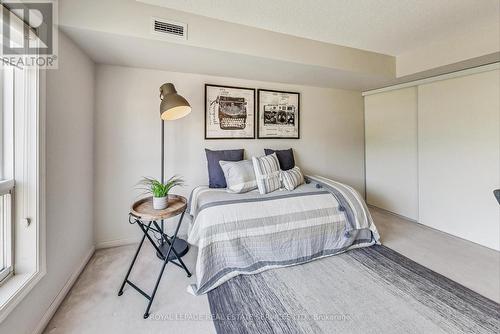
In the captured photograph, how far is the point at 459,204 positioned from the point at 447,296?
5.37 feet

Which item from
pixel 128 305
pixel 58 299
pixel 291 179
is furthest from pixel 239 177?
pixel 58 299

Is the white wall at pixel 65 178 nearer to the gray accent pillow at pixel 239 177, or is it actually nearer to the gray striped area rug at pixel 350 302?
the gray striped area rug at pixel 350 302

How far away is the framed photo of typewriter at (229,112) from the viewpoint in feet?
9.70

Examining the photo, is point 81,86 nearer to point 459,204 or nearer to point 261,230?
point 261,230

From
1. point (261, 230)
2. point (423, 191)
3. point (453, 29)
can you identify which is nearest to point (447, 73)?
point (453, 29)

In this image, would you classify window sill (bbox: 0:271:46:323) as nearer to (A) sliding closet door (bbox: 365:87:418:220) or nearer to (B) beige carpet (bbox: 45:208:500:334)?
(B) beige carpet (bbox: 45:208:500:334)

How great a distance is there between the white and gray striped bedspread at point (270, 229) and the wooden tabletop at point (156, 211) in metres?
0.22

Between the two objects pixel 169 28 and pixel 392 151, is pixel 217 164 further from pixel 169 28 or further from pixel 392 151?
pixel 392 151

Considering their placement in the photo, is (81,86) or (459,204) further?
(459,204)

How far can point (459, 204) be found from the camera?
9.16 ft

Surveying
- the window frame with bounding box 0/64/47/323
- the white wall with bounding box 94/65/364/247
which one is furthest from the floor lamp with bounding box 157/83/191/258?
the window frame with bounding box 0/64/47/323

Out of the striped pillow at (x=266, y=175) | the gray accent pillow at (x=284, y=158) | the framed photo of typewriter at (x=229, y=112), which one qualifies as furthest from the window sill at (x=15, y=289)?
the gray accent pillow at (x=284, y=158)
